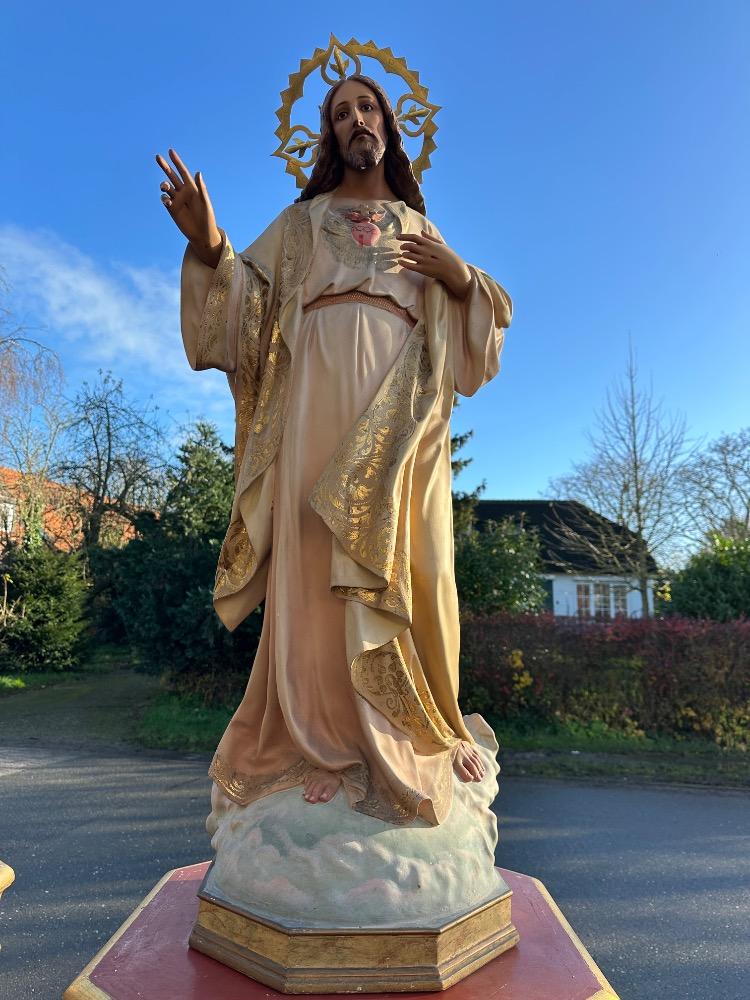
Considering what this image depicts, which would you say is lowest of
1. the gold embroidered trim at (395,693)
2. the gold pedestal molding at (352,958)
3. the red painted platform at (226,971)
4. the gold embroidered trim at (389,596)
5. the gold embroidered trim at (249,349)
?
the red painted platform at (226,971)

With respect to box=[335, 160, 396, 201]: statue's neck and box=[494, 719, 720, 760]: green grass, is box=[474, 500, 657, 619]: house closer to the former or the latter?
box=[494, 719, 720, 760]: green grass

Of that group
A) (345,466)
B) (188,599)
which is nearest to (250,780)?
(345,466)

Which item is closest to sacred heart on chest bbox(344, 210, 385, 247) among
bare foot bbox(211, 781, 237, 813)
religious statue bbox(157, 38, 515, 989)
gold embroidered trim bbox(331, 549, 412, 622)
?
religious statue bbox(157, 38, 515, 989)

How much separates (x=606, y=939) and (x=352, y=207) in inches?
132

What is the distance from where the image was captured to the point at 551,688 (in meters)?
8.84

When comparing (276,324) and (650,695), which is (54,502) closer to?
(650,695)

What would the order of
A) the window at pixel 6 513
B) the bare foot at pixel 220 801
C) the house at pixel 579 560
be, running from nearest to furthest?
the bare foot at pixel 220 801 → the window at pixel 6 513 → the house at pixel 579 560

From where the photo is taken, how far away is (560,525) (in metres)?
18.4

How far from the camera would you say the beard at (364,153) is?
2.60 metres

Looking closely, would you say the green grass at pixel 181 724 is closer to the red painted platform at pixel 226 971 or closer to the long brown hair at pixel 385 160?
the red painted platform at pixel 226 971

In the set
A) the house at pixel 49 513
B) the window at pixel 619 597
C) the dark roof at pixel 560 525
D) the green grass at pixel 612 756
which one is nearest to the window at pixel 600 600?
the window at pixel 619 597

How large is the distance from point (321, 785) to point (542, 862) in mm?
2871

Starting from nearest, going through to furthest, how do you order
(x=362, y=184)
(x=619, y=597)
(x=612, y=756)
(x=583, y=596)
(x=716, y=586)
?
(x=362, y=184) → (x=612, y=756) → (x=716, y=586) → (x=619, y=597) → (x=583, y=596)

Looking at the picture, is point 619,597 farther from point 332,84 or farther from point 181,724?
point 332,84
